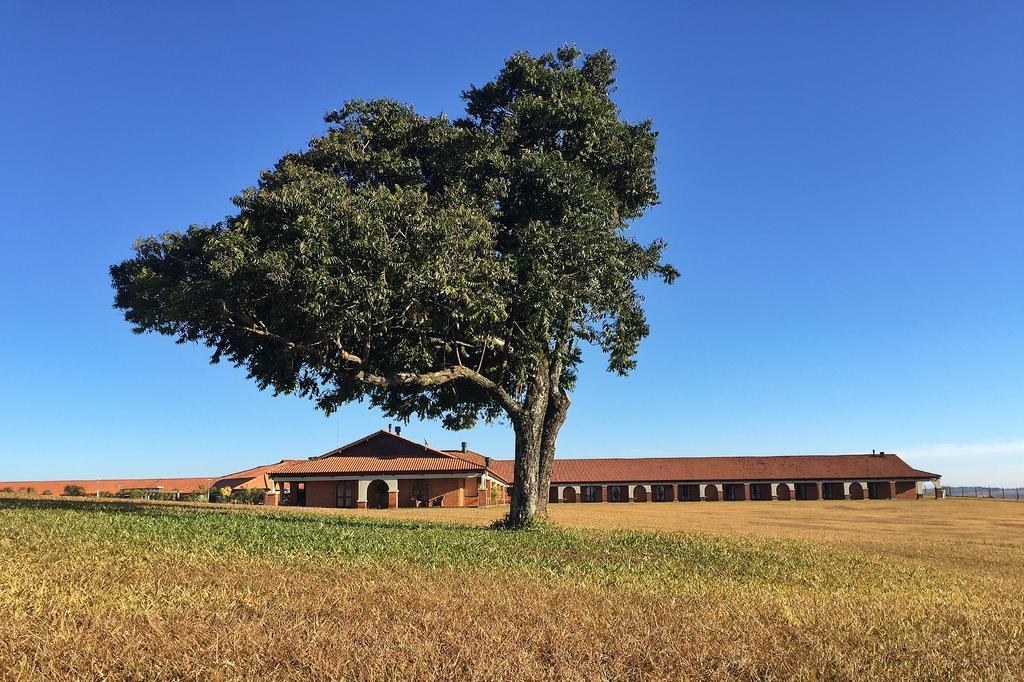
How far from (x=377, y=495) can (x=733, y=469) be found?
1719 inches

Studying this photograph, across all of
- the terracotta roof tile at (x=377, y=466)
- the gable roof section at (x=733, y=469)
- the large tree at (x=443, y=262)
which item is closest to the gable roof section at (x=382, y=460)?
the terracotta roof tile at (x=377, y=466)

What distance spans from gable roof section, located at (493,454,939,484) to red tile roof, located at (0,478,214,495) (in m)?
40.0

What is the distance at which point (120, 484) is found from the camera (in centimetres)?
9112

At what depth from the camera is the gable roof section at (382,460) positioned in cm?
6153

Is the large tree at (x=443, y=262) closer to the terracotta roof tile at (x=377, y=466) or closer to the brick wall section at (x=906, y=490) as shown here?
the terracotta roof tile at (x=377, y=466)

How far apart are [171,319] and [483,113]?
12718mm

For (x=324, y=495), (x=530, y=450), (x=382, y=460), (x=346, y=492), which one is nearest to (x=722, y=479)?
(x=382, y=460)

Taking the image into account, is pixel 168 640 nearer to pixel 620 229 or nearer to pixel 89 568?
pixel 89 568

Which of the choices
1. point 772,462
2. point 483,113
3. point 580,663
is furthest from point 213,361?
point 772,462

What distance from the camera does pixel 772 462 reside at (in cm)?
8594

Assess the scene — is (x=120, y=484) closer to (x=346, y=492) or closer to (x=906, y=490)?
(x=346, y=492)

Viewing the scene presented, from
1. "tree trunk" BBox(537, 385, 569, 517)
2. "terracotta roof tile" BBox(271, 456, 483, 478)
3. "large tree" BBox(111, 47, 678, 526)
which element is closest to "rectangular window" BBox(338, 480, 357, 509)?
"terracotta roof tile" BBox(271, 456, 483, 478)

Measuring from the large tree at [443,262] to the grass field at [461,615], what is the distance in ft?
24.0

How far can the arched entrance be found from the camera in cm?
6234
